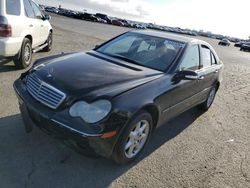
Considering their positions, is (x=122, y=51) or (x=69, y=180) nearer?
(x=69, y=180)

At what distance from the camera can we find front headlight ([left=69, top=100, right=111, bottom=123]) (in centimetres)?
293

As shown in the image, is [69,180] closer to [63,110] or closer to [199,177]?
[63,110]

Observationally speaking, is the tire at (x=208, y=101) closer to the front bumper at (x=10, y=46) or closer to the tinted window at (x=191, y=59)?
the tinted window at (x=191, y=59)

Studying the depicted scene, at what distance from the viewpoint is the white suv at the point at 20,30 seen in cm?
595

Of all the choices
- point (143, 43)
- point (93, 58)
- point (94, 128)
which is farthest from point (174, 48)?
point (94, 128)

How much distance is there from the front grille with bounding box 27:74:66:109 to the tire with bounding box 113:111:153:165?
0.84 meters

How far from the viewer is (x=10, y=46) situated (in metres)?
6.12

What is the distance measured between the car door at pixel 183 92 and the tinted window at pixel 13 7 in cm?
415

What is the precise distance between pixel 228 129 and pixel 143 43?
7.87 ft

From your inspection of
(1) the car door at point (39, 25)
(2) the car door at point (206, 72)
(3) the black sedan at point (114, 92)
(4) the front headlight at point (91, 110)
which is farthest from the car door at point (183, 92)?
(1) the car door at point (39, 25)

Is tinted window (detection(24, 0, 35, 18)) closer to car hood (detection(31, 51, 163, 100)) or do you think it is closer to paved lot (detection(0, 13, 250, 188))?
paved lot (detection(0, 13, 250, 188))

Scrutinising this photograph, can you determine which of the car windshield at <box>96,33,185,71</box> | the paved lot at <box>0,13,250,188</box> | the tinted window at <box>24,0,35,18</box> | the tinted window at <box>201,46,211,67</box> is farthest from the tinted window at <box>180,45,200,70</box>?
the tinted window at <box>24,0,35,18</box>

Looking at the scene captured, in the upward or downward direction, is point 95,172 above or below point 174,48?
below

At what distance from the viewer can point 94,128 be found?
2887mm
